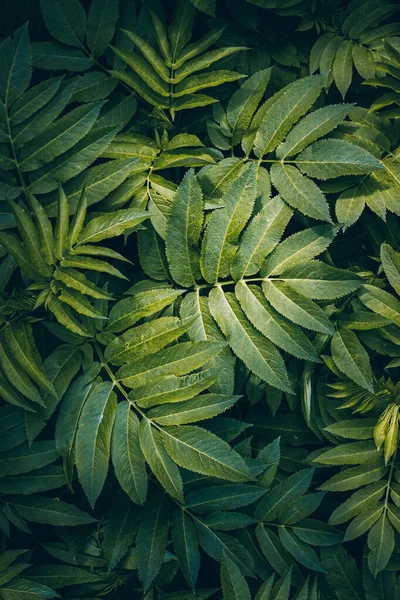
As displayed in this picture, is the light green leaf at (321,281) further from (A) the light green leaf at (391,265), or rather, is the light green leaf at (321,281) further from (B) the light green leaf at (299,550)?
(B) the light green leaf at (299,550)

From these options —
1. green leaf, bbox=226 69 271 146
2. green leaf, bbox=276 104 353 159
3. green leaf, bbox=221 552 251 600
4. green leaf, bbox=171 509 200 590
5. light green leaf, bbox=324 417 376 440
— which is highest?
green leaf, bbox=226 69 271 146

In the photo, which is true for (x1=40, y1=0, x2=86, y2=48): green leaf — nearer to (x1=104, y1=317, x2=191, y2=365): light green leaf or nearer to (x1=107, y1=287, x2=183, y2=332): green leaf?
(x1=107, y1=287, x2=183, y2=332): green leaf

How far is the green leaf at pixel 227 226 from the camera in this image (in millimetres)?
1847

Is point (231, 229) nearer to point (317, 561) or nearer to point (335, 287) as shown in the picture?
point (335, 287)

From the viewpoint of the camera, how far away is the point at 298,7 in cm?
212

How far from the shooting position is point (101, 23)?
2.04m

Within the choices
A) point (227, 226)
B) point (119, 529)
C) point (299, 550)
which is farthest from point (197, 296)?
point (299, 550)

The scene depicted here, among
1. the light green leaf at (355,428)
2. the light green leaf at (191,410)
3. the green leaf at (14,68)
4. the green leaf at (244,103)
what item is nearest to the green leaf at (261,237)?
the green leaf at (244,103)

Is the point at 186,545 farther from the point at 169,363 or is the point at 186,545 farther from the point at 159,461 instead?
the point at 169,363

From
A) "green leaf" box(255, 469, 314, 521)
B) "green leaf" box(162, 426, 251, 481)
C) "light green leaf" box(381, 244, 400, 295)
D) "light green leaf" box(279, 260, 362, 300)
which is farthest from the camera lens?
"green leaf" box(255, 469, 314, 521)

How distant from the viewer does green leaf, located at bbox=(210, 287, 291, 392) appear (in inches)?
70.4

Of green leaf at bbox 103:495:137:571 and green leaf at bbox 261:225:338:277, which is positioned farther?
green leaf at bbox 103:495:137:571

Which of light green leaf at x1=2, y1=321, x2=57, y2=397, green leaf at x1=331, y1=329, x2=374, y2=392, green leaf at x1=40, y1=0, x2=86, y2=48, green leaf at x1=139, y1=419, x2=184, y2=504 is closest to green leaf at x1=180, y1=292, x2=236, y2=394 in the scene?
green leaf at x1=139, y1=419, x2=184, y2=504

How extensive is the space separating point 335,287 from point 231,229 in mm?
391
